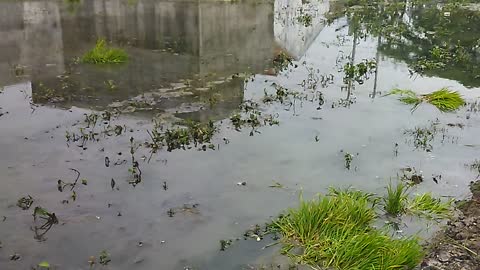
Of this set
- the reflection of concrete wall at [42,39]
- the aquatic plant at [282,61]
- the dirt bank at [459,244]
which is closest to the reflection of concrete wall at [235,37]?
the aquatic plant at [282,61]

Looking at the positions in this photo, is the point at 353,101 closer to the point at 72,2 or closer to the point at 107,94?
the point at 107,94

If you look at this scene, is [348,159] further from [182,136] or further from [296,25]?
[296,25]

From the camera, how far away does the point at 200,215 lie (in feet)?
19.8

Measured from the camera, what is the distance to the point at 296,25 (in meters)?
18.6

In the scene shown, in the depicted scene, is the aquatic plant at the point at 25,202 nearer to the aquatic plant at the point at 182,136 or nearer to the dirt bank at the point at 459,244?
the aquatic plant at the point at 182,136

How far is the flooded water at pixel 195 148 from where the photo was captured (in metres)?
5.66

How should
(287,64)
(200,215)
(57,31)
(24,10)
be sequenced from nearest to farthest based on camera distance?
(200,215) → (287,64) → (57,31) → (24,10)

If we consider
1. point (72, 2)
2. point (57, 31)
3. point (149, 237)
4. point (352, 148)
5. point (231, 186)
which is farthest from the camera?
point (72, 2)

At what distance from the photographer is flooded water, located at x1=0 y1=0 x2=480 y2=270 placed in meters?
5.66

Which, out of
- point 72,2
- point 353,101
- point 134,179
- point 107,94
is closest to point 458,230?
point 134,179

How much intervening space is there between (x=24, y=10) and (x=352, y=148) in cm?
1675

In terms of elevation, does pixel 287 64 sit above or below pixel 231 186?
above

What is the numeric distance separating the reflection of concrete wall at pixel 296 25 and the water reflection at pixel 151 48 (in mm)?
43

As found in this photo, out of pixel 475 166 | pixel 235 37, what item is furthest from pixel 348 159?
pixel 235 37
